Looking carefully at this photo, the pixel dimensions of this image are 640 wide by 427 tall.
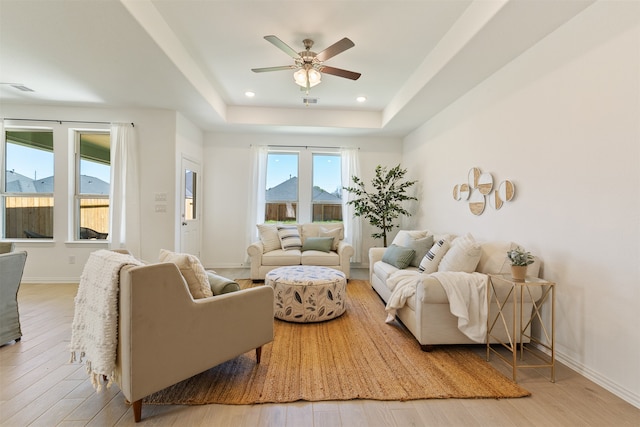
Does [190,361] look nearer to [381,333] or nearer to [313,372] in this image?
[313,372]

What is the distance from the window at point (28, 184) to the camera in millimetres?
4430

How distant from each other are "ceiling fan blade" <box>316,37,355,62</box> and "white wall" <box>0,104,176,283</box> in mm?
2884

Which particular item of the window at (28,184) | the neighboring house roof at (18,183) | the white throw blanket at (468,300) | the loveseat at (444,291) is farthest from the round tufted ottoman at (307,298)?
the neighboring house roof at (18,183)

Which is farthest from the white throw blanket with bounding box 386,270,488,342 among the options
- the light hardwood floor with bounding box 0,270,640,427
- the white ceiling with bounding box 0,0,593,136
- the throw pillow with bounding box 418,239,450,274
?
the white ceiling with bounding box 0,0,593,136

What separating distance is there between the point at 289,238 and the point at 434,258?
2515 mm

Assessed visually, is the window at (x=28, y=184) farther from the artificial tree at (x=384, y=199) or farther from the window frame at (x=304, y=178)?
the artificial tree at (x=384, y=199)

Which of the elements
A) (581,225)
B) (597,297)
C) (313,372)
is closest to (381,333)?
(313,372)

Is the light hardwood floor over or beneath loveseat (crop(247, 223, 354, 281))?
beneath

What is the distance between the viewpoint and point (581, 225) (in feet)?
6.98

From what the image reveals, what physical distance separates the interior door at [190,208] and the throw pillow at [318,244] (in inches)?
80.3

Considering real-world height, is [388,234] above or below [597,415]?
above

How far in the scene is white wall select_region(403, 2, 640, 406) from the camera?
72.2 inches

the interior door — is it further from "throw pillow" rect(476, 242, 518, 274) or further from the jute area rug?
"throw pillow" rect(476, 242, 518, 274)

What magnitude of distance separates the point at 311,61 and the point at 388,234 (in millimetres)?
3853
